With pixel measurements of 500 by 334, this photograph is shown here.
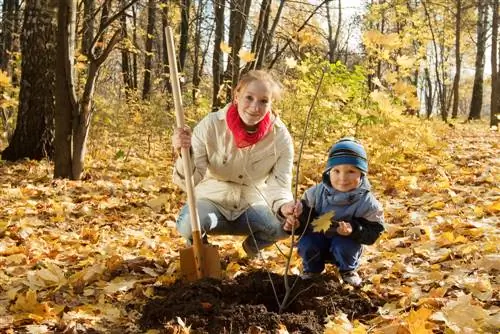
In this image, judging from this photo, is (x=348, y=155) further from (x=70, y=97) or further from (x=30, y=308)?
(x=70, y=97)

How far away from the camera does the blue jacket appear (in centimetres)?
244

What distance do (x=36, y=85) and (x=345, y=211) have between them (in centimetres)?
444

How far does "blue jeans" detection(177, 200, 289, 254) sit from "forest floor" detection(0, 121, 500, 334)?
0.56 ft

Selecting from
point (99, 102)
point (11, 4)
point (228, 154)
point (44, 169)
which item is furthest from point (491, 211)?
point (11, 4)

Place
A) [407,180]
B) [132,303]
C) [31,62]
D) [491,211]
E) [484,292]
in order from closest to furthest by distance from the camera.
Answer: [484,292] → [132,303] → [491,211] → [407,180] → [31,62]

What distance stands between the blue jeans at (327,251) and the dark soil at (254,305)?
107 millimetres

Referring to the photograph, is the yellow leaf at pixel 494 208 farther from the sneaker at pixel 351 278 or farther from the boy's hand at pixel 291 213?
the boy's hand at pixel 291 213

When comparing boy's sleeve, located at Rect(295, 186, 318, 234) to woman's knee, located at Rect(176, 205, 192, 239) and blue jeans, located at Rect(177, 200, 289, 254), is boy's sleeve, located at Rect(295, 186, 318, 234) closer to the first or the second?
blue jeans, located at Rect(177, 200, 289, 254)

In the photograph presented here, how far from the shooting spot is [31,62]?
223 inches

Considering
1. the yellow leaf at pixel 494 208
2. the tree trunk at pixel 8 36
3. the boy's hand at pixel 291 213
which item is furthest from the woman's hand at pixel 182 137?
the tree trunk at pixel 8 36

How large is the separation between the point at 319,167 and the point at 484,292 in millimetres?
3661

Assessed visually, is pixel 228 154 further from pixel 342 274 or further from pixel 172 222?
pixel 172 222

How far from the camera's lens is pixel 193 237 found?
2594 millimetres

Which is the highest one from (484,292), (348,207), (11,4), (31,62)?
(11,4)
